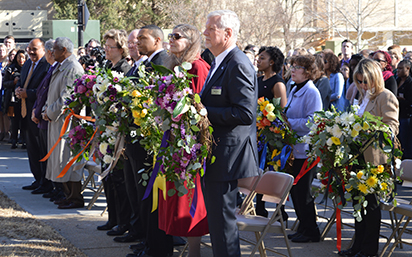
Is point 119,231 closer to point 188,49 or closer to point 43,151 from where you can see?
point 188,49

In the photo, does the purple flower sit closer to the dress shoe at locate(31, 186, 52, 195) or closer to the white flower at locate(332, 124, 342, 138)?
the white flower at locate(332, 124, 342, 138)

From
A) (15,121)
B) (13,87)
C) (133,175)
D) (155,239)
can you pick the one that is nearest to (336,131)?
(155,239)

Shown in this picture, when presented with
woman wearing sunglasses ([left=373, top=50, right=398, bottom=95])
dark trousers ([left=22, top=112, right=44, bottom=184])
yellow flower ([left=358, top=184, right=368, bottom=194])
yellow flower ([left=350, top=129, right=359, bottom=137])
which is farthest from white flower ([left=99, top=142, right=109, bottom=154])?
woman wearing sunglasses ([left=373, top=50, right=398, bottom=95])

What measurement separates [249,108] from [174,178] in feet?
2.39

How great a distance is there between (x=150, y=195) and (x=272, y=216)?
4.25 feet

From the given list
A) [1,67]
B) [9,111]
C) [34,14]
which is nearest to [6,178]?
[9,111]

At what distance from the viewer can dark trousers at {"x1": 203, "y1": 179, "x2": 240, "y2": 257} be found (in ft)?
12.2

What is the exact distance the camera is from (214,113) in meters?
3.59

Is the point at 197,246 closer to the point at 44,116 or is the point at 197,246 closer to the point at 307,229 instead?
the point at 307,229

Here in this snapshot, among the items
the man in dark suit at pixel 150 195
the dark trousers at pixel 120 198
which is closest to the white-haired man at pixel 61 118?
the dark trousers at pixel 120 198

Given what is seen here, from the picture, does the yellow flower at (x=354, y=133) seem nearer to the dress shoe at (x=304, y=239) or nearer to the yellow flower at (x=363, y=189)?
the yellow flower at (x=363, y=189)

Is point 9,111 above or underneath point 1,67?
underneath

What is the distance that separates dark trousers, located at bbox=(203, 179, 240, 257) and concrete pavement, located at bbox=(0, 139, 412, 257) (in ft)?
4.38

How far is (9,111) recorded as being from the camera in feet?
40.3
